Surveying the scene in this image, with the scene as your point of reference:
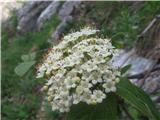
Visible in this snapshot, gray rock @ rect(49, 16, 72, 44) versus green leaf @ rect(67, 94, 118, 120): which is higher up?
gray rock @ rect(49, 16, 72, 44)

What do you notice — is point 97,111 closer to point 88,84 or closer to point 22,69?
point 88,84

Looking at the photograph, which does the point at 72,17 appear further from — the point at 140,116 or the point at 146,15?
the point at 140,116

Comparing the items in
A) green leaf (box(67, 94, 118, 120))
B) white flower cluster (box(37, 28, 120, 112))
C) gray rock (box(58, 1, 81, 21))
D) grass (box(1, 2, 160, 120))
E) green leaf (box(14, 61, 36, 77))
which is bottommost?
green leaf (box(67, 94, 118, 120))

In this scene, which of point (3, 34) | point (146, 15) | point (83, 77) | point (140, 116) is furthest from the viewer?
point (3, 34)

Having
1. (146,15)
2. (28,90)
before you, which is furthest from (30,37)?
(146,15)

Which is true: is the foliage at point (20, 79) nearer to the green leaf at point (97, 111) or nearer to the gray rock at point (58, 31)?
the gray rock at point (58, 31)

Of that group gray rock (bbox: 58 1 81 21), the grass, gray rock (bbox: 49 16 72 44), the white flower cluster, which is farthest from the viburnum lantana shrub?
gray rock (bbox: 58 1 81 21)

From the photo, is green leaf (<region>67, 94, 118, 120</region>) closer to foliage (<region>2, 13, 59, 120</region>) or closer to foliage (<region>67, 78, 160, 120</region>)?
foliage (<region>67, 78, 160, 120</region>)
